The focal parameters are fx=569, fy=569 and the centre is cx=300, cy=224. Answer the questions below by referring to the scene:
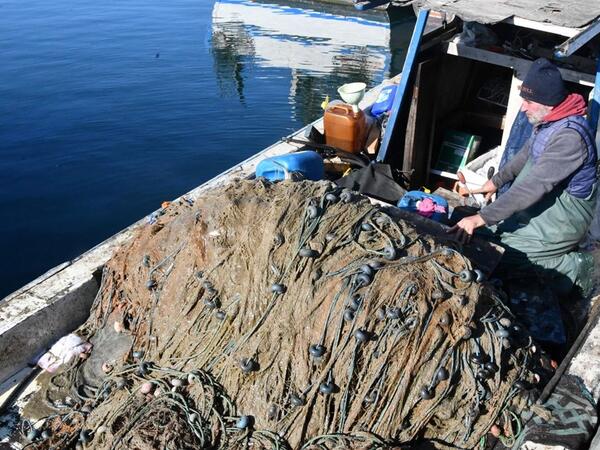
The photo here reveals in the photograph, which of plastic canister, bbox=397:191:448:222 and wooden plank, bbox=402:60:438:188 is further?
wooden plank, bbox=402:60:438:188

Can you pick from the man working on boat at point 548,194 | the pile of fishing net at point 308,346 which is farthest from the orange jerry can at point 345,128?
the pile of fishing net at point 308,346

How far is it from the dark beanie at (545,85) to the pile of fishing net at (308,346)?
1385mm

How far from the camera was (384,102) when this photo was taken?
812cm

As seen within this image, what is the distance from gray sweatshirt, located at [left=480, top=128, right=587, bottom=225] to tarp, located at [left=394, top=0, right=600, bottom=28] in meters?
1.45

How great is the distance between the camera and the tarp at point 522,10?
5.15 meters

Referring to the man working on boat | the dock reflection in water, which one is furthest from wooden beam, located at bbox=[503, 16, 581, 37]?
the dock reflection in water

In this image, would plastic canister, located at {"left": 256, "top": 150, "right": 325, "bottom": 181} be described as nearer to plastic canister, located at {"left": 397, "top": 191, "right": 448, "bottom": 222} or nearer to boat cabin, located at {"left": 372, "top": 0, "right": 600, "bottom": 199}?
plastic canister, located at {"left": 397, "top": 191, "right": 448, "bottom": 222}

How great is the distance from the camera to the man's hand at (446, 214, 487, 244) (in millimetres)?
4457

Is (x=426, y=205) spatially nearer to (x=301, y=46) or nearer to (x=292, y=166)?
(x=292, y=166)

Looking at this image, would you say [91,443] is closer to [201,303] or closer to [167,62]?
[201,303]

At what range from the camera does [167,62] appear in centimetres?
1869

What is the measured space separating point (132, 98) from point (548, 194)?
1368 centimetres

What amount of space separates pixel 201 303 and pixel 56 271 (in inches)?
74.4

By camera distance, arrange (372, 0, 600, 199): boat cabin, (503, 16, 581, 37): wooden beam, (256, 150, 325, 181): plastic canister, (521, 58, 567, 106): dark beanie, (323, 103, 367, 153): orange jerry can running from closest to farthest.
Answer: (521, 58, 567, 106): dark beanie
(503, 16, 581, 37): wooden beam
(372, 0, 600, 199): boat cabin
(256, 150, 325, 181): plastic canister
(323, 103, 367, 153): orange jerry can
